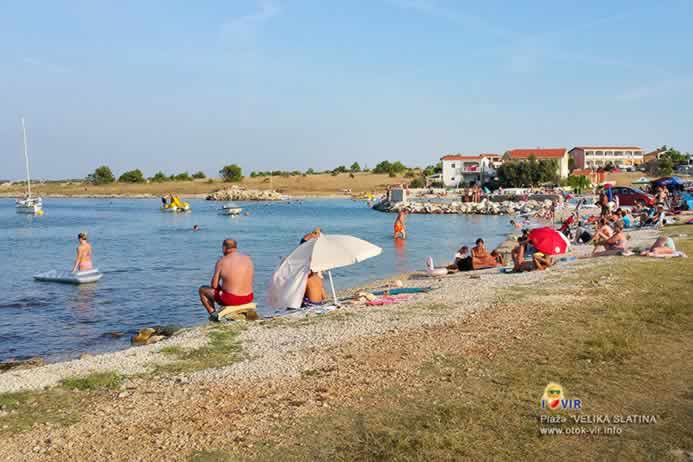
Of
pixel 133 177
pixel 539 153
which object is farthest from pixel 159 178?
pixel 539 153

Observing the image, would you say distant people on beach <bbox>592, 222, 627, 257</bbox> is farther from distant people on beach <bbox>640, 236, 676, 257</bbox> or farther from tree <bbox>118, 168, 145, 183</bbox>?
tree <bbox>118, 168, 145, 183</bbox>

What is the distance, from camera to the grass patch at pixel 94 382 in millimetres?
7387

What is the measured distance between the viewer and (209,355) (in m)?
8.67

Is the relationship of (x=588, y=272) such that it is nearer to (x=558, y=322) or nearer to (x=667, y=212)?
(x=558, y=322)

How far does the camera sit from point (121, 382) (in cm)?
757

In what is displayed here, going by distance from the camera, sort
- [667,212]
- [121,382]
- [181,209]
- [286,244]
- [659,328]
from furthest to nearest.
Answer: [181,209] → [286,244] → [667,212] → [659,328] → [121,382]

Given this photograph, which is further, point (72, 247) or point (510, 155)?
point (510, 155)

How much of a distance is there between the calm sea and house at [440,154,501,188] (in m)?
48.2

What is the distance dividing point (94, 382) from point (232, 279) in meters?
4.14

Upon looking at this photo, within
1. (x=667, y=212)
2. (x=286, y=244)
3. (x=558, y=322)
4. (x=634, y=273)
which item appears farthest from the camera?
(x=286, y=244)

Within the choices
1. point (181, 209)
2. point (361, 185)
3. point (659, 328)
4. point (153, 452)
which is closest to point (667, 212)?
point (659, 328)

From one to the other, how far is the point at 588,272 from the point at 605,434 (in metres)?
9.57

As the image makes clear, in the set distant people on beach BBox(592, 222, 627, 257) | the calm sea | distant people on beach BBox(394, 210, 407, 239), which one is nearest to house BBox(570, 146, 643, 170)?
the calm sea

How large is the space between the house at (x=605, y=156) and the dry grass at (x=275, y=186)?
3945 centimetres
